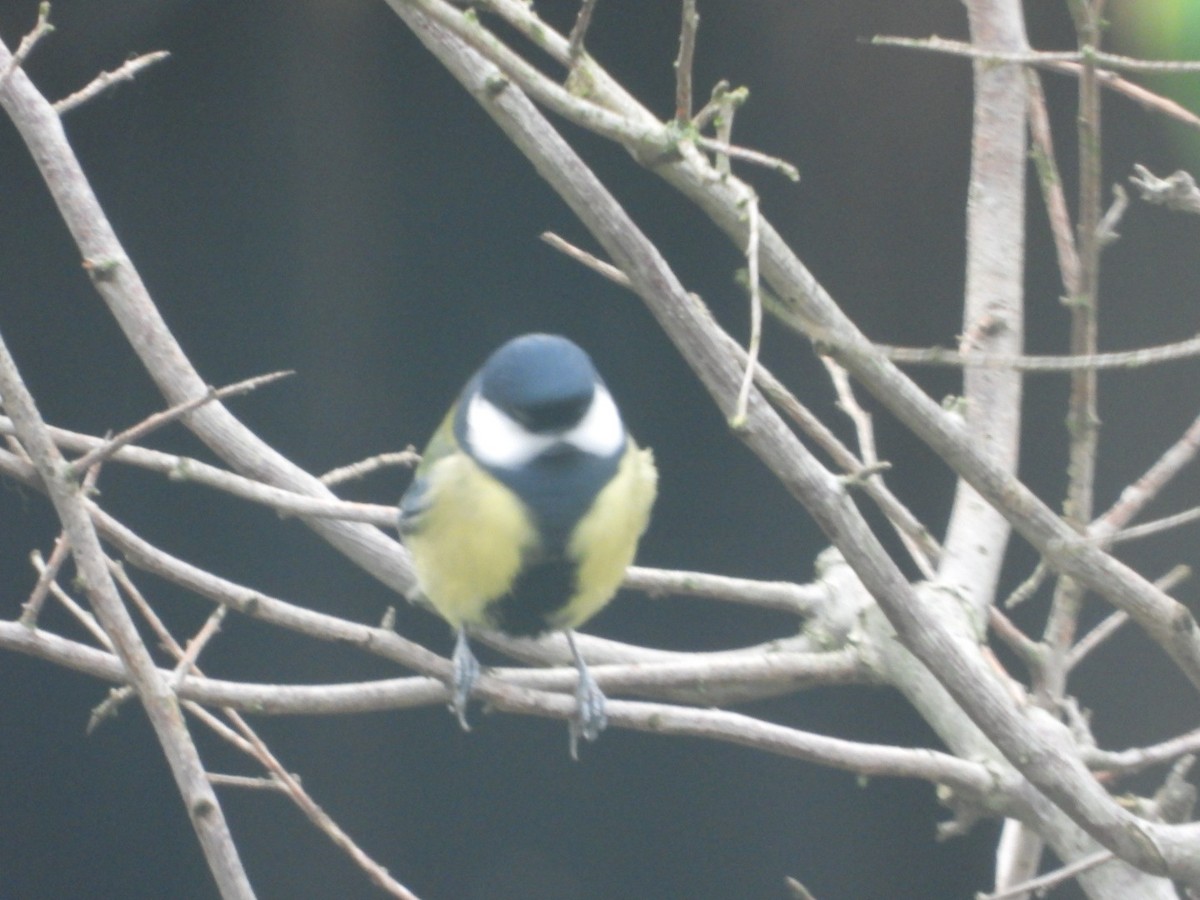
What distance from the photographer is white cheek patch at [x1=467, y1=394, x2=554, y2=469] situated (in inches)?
39.2

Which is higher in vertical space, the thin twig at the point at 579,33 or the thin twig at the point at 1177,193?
the thin twig at the point at 579,33

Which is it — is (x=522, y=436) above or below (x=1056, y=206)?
below

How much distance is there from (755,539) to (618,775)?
1.39ft

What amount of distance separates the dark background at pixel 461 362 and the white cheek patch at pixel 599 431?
0.86 metres

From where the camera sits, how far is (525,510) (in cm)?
100

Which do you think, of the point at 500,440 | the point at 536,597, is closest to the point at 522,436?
the point at 500,440

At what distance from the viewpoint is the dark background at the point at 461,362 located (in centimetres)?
180

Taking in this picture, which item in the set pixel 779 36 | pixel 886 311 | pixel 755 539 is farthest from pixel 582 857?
pixel 779 36

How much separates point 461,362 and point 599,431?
0.89m

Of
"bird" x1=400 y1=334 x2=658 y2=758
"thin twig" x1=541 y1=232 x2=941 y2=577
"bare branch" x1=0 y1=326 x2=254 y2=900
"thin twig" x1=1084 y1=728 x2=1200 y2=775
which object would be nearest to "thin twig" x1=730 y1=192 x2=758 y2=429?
"thin twig" x1=541 y1=232 x2=941 y2=577

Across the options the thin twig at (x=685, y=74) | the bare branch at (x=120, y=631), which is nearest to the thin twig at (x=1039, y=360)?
the thin twig at (x=685, y=74)

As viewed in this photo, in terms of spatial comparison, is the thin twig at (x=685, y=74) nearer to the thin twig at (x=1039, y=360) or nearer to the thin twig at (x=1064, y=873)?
the thin twig at (x=1039, y=360)

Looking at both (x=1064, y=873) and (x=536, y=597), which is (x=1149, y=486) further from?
(x=536, y=597)

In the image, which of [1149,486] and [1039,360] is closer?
[1039,360]
